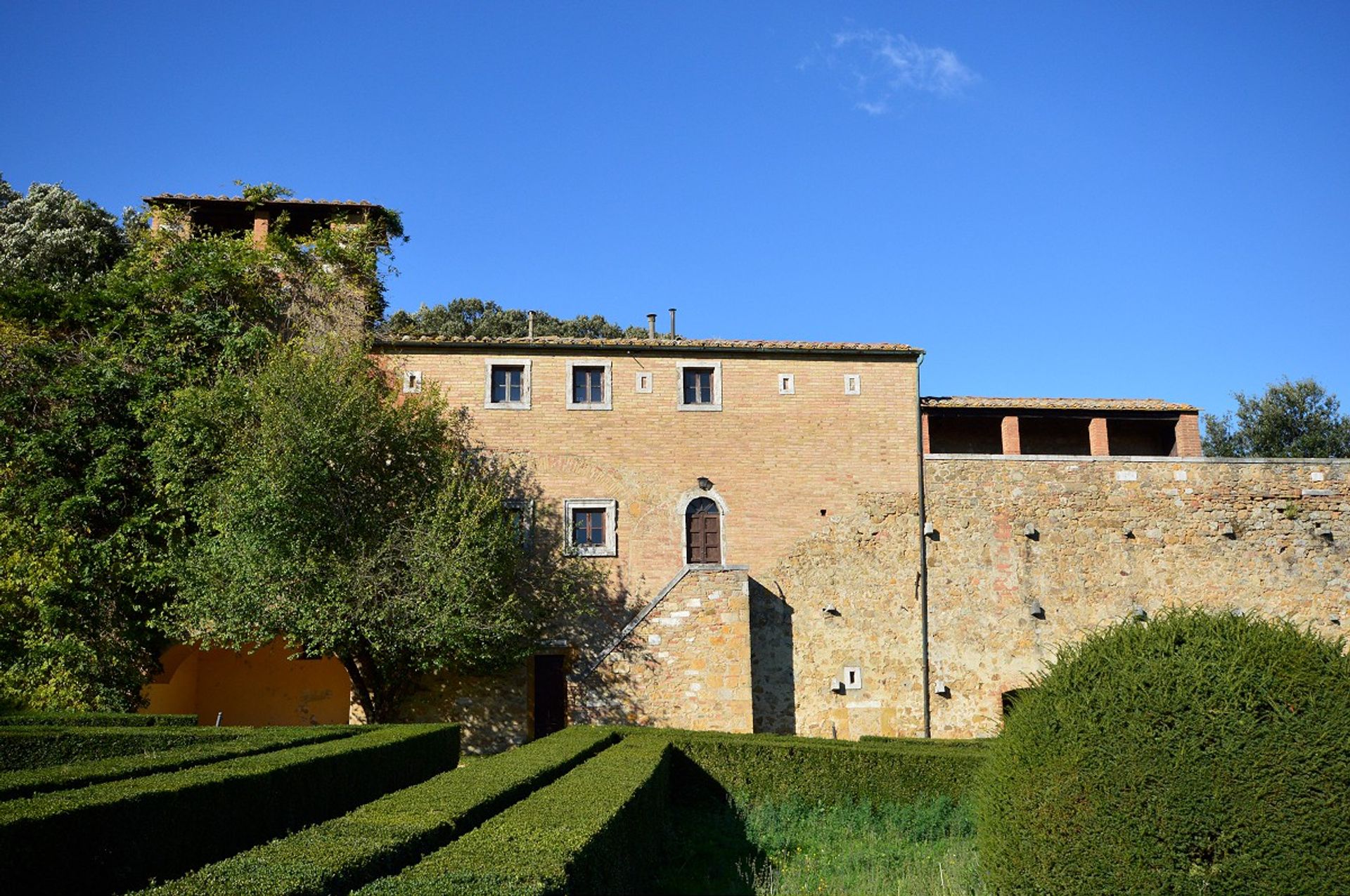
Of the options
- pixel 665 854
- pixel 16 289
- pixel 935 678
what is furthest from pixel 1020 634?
pixel 16 289

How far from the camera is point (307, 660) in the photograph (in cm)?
2242

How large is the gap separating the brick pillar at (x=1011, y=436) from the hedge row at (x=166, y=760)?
1423 cm

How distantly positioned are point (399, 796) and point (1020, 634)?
48.7 feet

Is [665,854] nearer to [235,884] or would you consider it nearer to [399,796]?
[399,796]

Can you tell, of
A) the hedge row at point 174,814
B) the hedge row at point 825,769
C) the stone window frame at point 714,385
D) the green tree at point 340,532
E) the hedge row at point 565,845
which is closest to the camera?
the hedge row at point 565,845

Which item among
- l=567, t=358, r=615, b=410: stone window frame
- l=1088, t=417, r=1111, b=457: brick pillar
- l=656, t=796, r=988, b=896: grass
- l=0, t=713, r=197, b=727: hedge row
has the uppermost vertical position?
l=567, t=358, r=615, b=410: stone window frame

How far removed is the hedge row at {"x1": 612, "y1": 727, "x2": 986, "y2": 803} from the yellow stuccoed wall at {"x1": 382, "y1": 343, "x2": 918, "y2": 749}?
4781 mm

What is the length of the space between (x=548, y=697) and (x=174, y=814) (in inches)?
464

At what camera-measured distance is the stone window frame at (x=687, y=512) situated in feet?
64.2

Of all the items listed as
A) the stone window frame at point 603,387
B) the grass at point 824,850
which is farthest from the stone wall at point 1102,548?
the grass at point 824,850

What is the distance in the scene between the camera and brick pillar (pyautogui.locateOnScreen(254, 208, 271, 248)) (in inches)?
869

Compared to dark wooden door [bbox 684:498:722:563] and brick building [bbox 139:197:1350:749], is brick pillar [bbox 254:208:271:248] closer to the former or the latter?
brick building [bbox 139:197:1350:749]

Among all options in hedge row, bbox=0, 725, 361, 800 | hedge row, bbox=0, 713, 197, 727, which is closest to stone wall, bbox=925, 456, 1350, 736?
hedge row, bbox=0, 725, 361, 800

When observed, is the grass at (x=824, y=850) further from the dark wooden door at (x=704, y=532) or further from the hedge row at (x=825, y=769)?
the dark wooden door at (x=704, y=532)
